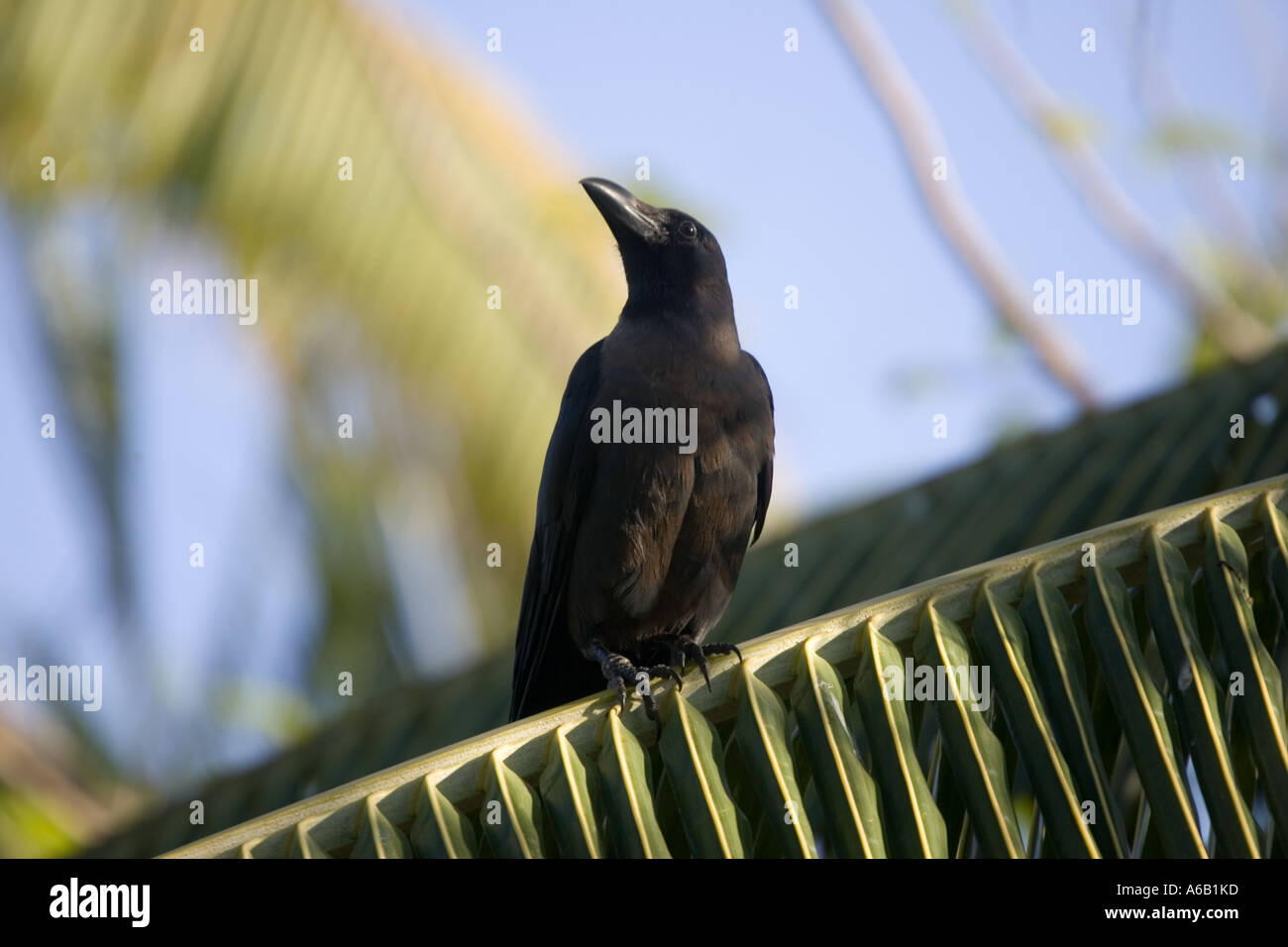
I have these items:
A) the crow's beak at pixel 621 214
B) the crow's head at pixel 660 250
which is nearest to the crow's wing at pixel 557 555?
the crow's head at pixel 660 250

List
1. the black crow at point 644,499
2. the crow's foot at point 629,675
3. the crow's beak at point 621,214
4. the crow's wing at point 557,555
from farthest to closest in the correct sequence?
the crow's beak at point 621,214 → the crow's wing at point 557,555 → the black crow at point 644,499 → the crow's foot at point 629,675

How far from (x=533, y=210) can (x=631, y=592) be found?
11.5 feet

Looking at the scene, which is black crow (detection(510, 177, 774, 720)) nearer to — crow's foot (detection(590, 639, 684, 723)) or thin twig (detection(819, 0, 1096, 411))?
crow's foot (detection(590, 639, 684, 723))

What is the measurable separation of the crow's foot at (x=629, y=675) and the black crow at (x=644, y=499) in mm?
19

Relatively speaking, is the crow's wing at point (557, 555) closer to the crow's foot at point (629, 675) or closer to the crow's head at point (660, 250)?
the crow's foot at point (629, 675)

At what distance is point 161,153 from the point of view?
6105 millimetres

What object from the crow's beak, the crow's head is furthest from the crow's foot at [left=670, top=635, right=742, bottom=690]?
the crow's beak

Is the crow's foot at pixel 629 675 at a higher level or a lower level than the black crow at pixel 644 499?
lower

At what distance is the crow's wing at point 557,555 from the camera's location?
3855 mm

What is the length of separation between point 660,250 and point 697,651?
1.60 m

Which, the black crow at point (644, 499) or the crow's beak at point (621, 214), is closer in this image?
the black crow at point (644, 499)

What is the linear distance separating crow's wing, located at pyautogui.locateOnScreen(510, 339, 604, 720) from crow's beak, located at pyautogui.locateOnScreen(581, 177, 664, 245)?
484mm

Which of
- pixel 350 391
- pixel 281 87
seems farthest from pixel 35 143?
pixel 350 391
